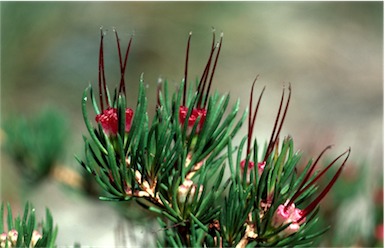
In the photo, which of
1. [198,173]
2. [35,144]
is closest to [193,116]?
[198,173]

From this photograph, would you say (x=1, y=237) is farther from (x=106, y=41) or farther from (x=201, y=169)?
(x=106, y=41)

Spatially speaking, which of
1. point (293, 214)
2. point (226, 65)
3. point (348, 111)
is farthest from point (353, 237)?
point (226, 65)

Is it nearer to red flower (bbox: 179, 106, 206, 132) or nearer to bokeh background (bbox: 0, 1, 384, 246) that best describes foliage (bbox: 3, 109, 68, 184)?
red flower (bbox: 179, 106, 206, 132)

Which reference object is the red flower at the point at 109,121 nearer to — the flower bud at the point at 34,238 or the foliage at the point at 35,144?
the flower bud at the point at 34,238

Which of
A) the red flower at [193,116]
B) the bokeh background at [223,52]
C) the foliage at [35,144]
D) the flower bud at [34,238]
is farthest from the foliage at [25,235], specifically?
the bokeh background at [223,52]

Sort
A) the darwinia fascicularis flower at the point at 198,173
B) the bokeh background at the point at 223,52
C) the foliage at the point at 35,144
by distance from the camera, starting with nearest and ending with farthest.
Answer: the darwinia fascicularis flower at the point at 198,173 < the foliage at the point at 35,144 < the bokeh background at the point at 223,52
